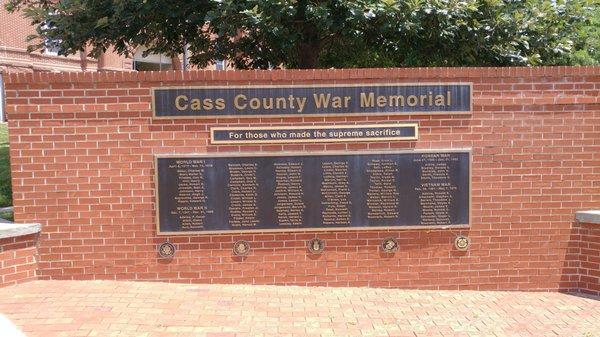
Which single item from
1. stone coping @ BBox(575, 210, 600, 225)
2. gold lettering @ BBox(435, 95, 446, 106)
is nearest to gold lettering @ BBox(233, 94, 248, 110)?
gold lettering @ BBox(435, 95, 446, 106)

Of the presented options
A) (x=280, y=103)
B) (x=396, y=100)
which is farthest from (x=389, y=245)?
(x=280, y=103)

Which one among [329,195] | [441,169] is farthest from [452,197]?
[329,195]

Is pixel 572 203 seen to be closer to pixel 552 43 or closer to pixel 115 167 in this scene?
pixel 552 43

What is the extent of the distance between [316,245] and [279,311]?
0.91m

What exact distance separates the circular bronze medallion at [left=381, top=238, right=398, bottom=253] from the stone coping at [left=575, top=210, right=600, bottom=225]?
194 centimetres

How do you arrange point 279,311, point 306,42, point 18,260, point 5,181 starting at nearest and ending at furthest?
1. point 279,311
2. point 18,260
3. point 306,42
4. point 5,181

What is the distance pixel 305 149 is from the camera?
5562 millimetres

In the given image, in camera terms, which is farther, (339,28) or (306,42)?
(306,42)

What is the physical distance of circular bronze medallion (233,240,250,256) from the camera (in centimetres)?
560

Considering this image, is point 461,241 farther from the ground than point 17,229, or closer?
closer

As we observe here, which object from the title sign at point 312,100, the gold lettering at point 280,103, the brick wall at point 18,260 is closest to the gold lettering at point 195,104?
the title sign at point 312,100

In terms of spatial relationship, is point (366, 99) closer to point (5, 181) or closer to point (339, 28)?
point (339, 28)

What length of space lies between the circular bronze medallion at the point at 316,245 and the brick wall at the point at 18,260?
271cm

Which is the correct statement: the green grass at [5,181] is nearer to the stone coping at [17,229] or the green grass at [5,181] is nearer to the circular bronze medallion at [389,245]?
the stone coping at [17,229]
